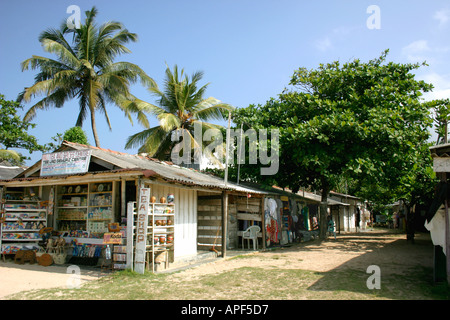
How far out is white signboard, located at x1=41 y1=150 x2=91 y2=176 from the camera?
9617 millimetres

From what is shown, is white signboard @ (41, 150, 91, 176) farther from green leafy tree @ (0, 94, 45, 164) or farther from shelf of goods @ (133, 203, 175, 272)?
green leafy tree @ (0, 94, 45, 164)

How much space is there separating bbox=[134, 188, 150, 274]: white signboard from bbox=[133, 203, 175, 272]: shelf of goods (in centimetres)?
31

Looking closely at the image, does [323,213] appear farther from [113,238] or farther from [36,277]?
[36,277]

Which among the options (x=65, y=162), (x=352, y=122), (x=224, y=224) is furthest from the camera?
(x=352, y=122)

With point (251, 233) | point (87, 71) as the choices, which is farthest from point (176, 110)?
point (251, 233)

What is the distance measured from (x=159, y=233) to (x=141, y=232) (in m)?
0.94

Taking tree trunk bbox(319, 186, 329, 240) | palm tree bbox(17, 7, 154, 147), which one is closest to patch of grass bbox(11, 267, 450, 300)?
tree trunk bbox(319, 186, 329, 240)

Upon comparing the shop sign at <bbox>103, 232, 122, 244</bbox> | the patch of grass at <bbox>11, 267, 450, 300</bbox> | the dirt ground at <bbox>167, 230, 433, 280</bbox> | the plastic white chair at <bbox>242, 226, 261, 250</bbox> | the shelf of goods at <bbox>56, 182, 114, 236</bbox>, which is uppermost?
the shelf of goods at <bbox>56, 182, 114, 236</bbox>

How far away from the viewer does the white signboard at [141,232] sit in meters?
8.18

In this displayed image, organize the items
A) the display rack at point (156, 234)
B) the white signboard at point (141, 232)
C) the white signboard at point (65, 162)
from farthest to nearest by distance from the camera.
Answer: the white signboard at point (65, 162), the display rack at point (156, 234), the white signboard at point (141, 232)

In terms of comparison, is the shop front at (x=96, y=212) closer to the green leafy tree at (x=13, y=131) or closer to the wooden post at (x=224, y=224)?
the wooden post at (x=224, y=224)

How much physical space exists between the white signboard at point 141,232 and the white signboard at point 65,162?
2280mm

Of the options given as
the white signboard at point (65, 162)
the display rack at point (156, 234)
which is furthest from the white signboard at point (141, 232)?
the white signboard at point (65, 162)

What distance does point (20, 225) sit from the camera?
10.7 metres
